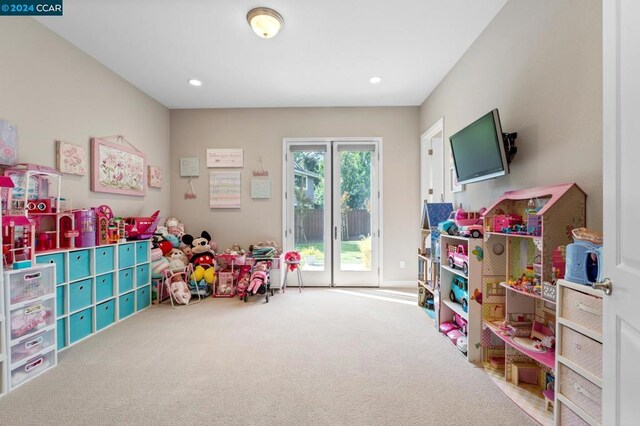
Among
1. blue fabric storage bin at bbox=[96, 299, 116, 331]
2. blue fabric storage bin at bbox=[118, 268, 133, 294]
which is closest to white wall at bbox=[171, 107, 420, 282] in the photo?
blue fabric storage bin at bbox=[118, 268, 133, 294]

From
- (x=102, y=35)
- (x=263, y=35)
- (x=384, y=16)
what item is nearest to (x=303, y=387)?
(x=263, y=35)

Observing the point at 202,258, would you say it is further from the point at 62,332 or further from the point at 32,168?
the point at 32,168

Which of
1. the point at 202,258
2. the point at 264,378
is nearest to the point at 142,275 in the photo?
the point at 202,258

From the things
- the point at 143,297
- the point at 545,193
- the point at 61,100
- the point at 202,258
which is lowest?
the point at 143,297

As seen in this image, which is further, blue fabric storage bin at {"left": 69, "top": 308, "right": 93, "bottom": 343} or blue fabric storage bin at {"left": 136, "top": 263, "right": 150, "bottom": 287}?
blue fabric storage bin at {"left": 136, "top": 263, "right": 150, "bottom": 287}

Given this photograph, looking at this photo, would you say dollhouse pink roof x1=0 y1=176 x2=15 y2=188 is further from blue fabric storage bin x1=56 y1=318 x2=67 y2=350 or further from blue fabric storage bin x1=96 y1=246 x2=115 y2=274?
blue fabric storage bin x1=56 y1=318 x2=67 y2=350

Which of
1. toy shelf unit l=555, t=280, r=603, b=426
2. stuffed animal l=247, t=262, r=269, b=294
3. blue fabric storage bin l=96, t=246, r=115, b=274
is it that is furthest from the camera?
stuffed animal l=247, t=262, r=269, b=294

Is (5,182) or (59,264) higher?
(5,182)

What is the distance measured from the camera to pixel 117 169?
3.02m

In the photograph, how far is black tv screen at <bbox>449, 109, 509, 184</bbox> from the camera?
1.85 metres

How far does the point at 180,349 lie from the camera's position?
2.19 meters

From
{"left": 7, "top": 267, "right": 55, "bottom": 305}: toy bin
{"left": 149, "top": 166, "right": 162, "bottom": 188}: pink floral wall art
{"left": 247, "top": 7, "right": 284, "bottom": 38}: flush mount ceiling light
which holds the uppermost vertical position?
{"left": 247, "top": 7, "right": 284, "bottom": 38}: flush mount ceiling light

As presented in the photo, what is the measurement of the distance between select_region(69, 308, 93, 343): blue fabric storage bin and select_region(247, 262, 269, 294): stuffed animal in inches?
60.6

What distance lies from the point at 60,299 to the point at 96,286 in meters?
0.31
